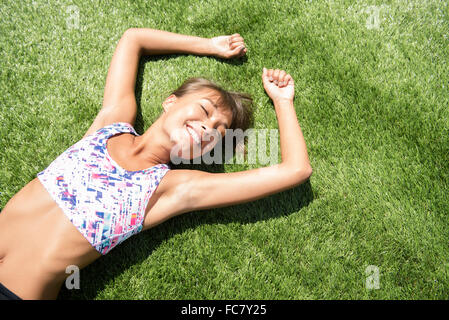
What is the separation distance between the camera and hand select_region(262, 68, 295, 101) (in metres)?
3.05

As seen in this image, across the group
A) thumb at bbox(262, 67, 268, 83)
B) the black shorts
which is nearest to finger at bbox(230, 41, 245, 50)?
Answer: thumb at bbox(262, 67, 268, 83)

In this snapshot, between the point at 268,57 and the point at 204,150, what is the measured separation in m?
1.31

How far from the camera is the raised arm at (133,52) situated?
276cm

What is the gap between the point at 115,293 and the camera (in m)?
2.56

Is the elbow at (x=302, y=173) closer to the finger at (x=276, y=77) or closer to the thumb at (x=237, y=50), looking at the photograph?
the finger at (x=276, y=77)

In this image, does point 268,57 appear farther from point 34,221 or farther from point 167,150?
point 34,221

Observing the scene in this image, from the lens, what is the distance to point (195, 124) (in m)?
2.52

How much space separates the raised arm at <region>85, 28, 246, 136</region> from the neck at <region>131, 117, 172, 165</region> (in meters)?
0.30

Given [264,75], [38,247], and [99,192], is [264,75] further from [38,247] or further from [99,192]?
[38,247]

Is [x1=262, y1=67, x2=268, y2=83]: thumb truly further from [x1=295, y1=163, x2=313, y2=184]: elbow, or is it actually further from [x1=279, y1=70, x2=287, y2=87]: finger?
[x1=295, y1=163, x2=313, y2=184]: elbow

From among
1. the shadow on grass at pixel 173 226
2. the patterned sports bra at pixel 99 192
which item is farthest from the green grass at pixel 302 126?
the patterned sports bra at pixel 99 192

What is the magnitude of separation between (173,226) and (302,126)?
1506 millimetres

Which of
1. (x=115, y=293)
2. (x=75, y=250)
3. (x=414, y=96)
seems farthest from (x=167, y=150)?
(x=414, y=96)

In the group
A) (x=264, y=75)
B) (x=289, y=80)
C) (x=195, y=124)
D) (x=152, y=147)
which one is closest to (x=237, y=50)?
(x=264, y=75)
